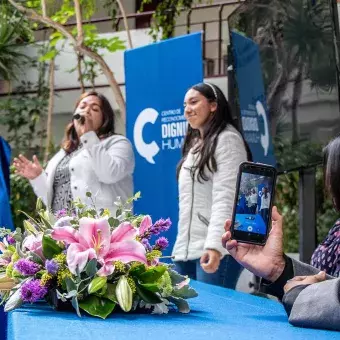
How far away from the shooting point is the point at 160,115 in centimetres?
505

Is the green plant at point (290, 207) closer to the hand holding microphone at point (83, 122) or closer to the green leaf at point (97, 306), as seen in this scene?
the hand holding microphone at point (83, 122)

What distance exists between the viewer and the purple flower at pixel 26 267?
1.86 m

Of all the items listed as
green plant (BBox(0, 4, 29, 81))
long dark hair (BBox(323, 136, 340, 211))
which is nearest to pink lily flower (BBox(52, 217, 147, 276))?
long dark hair (BBox(323, 136, 340, 211))

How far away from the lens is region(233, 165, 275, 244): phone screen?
202 centimetres

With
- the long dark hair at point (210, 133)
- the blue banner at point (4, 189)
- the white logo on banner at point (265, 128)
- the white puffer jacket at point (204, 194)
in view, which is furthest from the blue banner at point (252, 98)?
the blue banner at point (4, 189)

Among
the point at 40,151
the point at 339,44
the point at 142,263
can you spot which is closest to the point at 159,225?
the point at 142,263

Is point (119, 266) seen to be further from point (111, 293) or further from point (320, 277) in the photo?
point (320, 277)

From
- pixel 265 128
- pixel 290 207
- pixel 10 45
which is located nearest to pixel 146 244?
pixel 265 128

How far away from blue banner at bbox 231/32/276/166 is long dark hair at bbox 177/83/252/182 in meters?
0.16

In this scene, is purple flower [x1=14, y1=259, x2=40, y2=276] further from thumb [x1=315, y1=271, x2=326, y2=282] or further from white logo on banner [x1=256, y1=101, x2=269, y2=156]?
white logo on banner [x1=256, y1=101, x2=269, y2=156]

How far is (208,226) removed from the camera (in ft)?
Result: 12.6

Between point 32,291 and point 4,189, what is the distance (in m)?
1.90

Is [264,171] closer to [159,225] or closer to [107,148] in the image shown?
[159,225]

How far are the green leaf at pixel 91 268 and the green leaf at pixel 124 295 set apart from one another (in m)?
0.06
